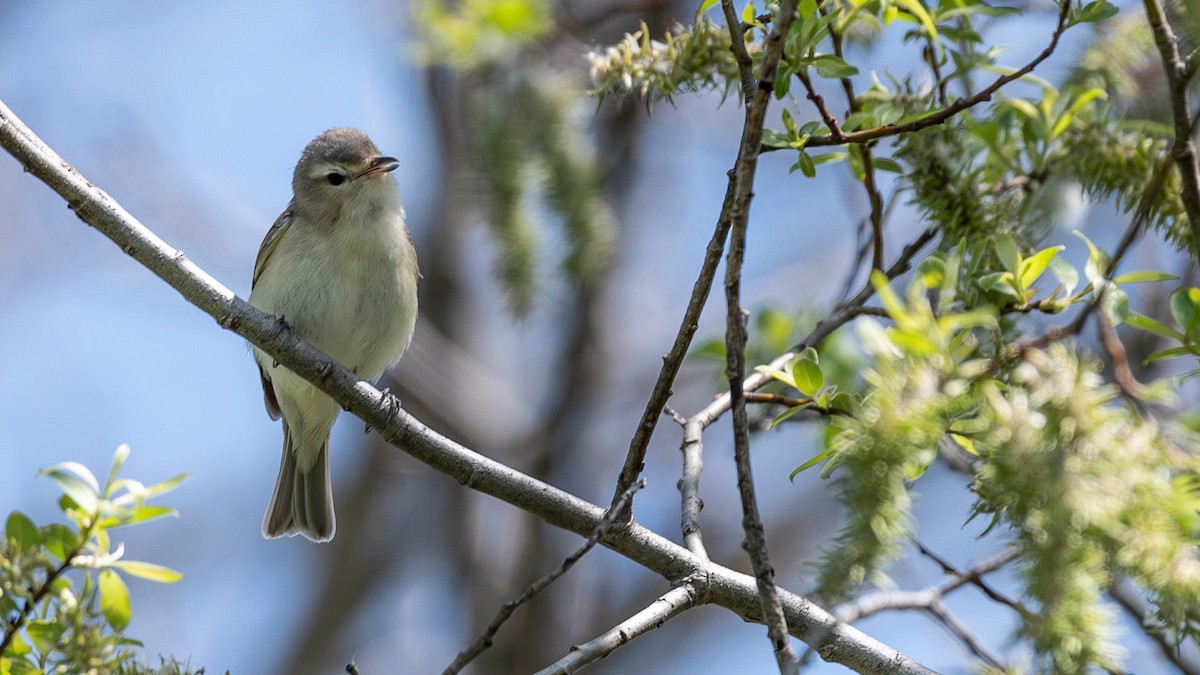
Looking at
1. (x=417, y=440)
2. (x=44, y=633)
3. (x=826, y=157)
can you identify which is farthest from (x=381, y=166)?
(x=44, y=633)

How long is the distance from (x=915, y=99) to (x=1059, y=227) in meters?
0.76

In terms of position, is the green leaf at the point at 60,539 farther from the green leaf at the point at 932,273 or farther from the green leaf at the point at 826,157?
the green leaf at the point at 826,157

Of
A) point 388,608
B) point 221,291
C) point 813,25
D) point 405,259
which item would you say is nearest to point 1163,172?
point 813,25

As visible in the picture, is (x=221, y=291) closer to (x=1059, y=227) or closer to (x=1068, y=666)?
(x=1068, y=666)

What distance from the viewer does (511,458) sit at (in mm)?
8086

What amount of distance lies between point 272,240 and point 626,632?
3.40 m

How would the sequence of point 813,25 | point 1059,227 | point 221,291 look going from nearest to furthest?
1. point 813,25
2. point 221,291
3. point 1059,227

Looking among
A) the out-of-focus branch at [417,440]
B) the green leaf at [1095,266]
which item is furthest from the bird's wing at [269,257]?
the green leaf at [1095,266]

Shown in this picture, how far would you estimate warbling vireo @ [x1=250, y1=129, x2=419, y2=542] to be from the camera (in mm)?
4906

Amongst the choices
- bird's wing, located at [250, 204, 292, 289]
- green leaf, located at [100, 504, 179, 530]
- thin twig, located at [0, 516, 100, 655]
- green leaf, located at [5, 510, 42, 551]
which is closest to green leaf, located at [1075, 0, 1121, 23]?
green leaf, located at [100, 504, 179, 530]

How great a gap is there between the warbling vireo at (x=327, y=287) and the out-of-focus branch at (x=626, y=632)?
8.12 feet

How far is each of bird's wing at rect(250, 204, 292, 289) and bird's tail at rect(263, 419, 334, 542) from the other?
78 cm

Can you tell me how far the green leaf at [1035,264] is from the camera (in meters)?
2.56

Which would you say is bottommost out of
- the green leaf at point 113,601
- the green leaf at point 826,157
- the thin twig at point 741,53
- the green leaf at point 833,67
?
the green leaf at point 113,601
